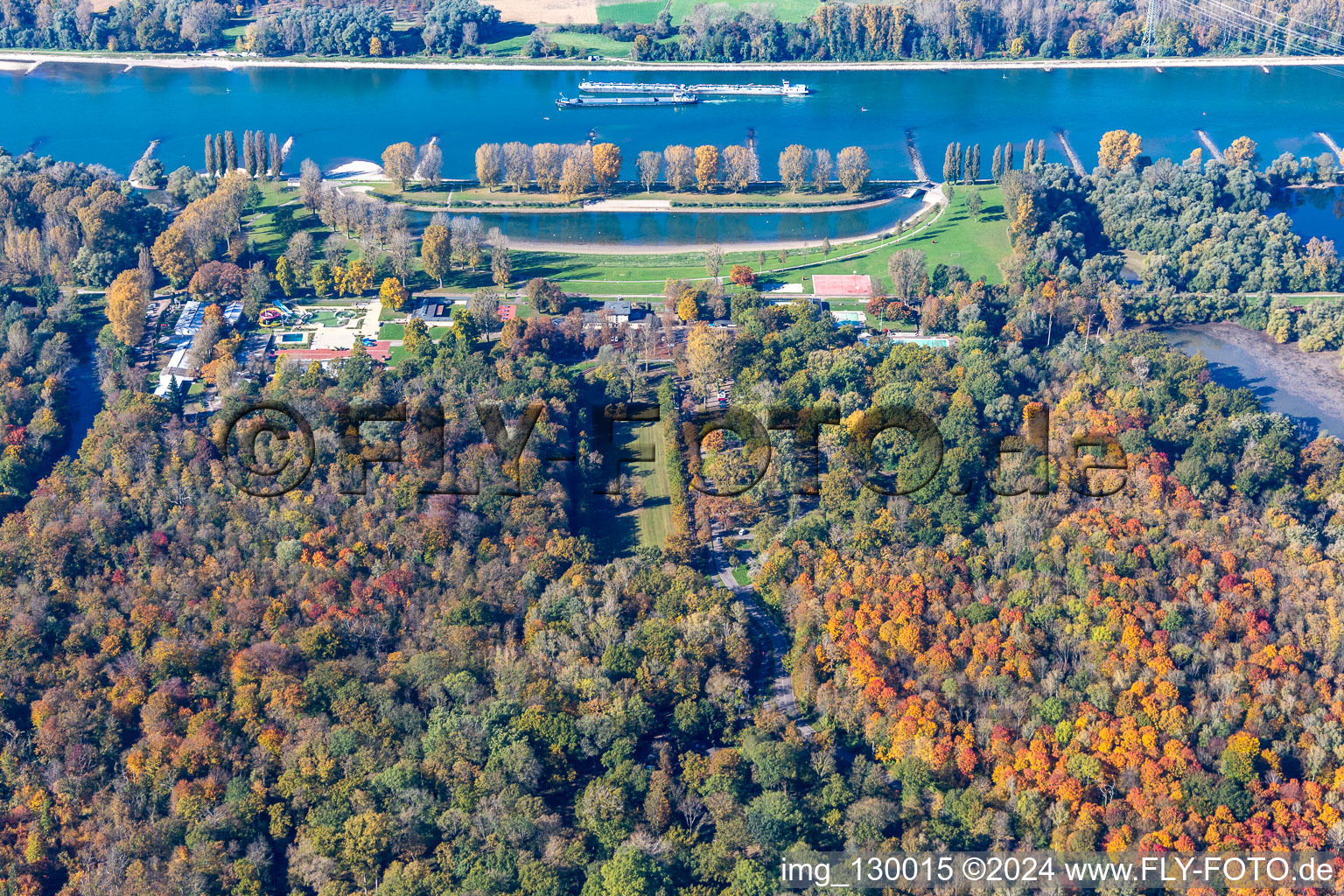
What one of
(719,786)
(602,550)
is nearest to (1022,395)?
(602,550)

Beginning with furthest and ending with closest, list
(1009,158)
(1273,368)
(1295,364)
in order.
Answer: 1. (1009,158)
2. (1295,364)
3. (1273,368)

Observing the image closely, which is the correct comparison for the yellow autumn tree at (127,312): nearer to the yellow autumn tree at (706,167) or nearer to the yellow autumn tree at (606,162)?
the yellow autumn tree at (606,162)

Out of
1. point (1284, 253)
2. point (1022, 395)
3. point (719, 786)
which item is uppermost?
point (1284, 253)

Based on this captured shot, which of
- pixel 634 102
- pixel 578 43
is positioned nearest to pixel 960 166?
pixel 634 102

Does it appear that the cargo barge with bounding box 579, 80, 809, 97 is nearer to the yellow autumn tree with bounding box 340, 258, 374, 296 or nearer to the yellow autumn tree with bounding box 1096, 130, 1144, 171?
the yellow autumn tree with bounding box 1096, 130, 1144, 171

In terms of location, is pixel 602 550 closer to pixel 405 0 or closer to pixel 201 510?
pixel 201 510

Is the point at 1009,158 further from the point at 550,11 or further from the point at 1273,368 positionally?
the point at 550,11
